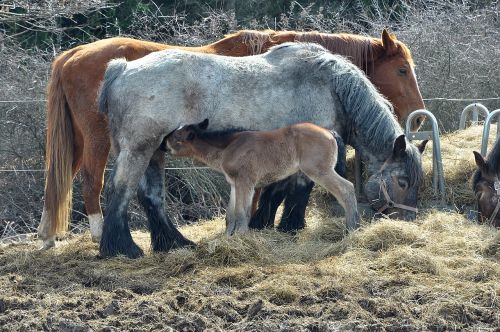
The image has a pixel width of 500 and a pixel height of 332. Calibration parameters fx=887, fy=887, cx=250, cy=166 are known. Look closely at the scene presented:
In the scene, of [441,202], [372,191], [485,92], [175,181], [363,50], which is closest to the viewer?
[372,191]

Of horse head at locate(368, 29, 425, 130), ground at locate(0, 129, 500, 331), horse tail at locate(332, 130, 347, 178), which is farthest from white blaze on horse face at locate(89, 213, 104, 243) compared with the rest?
horse head at locate(368, 29, 425, 130)

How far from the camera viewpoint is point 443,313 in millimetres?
5727

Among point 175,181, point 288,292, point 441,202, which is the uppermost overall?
point 288,292

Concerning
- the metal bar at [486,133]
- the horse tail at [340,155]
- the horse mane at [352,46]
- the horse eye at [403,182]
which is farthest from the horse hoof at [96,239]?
the metal bar at [486,133]

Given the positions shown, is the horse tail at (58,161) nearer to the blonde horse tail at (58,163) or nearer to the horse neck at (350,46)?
the blonde horse tail at (58,163)

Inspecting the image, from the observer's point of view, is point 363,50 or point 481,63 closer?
point 363,50

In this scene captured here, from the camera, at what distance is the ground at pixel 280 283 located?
571 centimetres

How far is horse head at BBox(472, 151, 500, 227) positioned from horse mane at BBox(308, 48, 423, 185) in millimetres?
518

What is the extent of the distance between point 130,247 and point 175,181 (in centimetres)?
364

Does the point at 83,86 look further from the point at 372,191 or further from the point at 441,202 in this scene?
the point at 441,202

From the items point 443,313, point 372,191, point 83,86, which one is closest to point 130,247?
point 83,86

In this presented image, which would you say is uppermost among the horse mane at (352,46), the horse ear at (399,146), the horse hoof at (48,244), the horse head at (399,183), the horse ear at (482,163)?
the horse mane at (352,46)

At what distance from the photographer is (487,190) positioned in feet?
25.7

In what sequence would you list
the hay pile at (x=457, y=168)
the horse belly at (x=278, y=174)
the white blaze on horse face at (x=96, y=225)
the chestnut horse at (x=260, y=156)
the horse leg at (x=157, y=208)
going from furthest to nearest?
the hay pile at (x=457, y=168), the white blaze on horse face at (x=96, y=225), the horse leg at (x=157, y=208), the horse belly at (x=278, y=174), the chestnut horse at (x=260, y=156)
